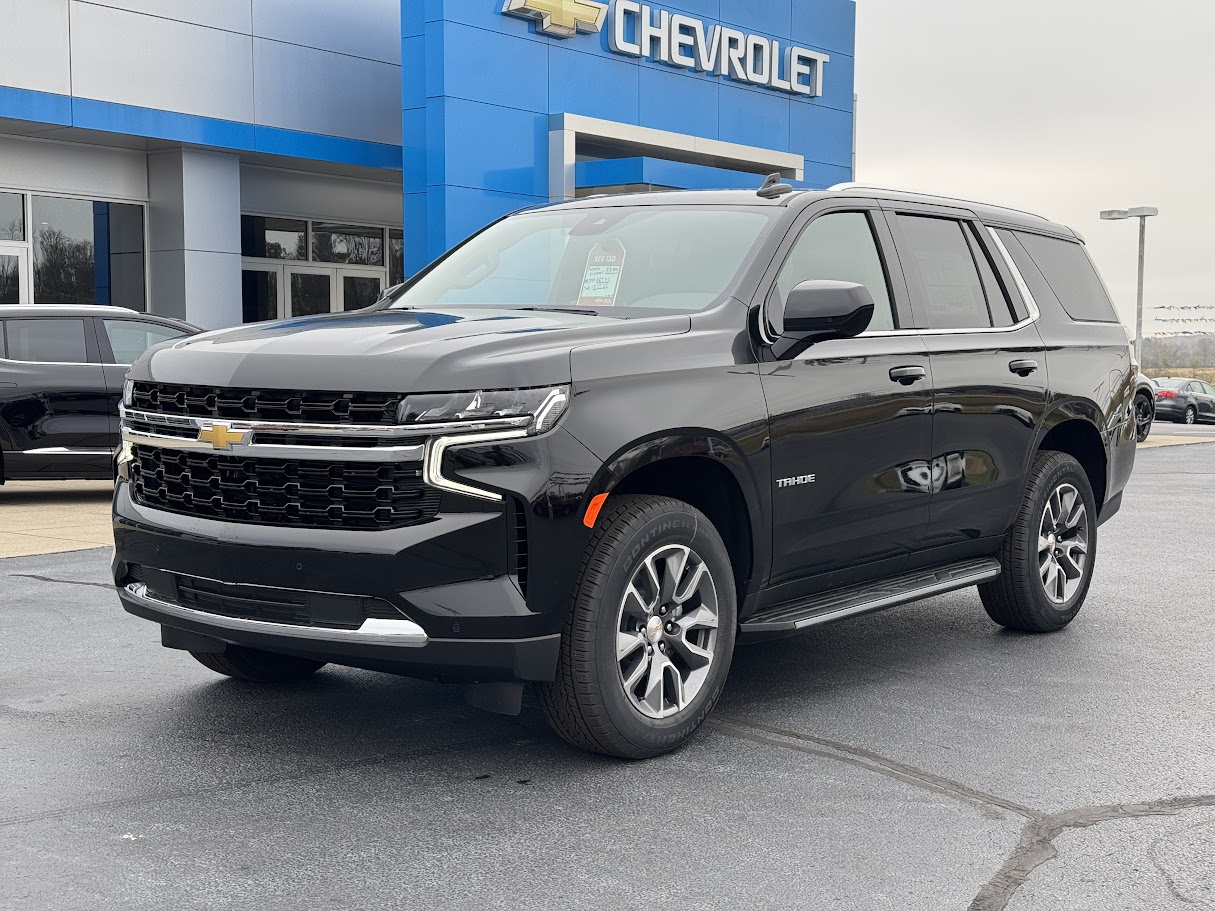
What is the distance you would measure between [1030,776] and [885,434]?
60.3 inches

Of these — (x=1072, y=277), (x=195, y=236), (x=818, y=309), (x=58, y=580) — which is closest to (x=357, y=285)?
(x=195, y=236)

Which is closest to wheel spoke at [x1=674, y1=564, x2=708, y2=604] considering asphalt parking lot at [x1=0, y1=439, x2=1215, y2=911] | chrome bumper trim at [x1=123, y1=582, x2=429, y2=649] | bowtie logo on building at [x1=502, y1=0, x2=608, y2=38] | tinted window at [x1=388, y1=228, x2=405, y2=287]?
asphalt parking lot at [x1=0, y1=439, x2=1215, y2=911]

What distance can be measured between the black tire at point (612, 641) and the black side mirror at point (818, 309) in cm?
81

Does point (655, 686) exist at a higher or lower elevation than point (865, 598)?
lower

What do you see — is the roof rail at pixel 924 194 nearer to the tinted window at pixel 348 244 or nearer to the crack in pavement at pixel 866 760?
the crack in pavement at pixel 866 760

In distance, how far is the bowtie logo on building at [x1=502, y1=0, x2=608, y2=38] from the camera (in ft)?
74.8

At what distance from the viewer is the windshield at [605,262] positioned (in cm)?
566

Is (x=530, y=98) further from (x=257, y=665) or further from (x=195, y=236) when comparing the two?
(x=257, y=665)

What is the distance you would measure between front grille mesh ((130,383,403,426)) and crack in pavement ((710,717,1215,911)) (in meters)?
1.81

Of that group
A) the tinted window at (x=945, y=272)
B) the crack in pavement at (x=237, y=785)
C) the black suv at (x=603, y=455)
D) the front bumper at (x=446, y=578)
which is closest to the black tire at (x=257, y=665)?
the black suv at (x=603, y=455)

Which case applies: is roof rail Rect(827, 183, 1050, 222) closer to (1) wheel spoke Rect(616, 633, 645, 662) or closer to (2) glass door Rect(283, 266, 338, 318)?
(1) wheel spoke Rect(616, 633, 645, 662)

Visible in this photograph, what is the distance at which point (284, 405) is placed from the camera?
4.55 metres

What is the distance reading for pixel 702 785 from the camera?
4711 mm

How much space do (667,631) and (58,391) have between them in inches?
383
